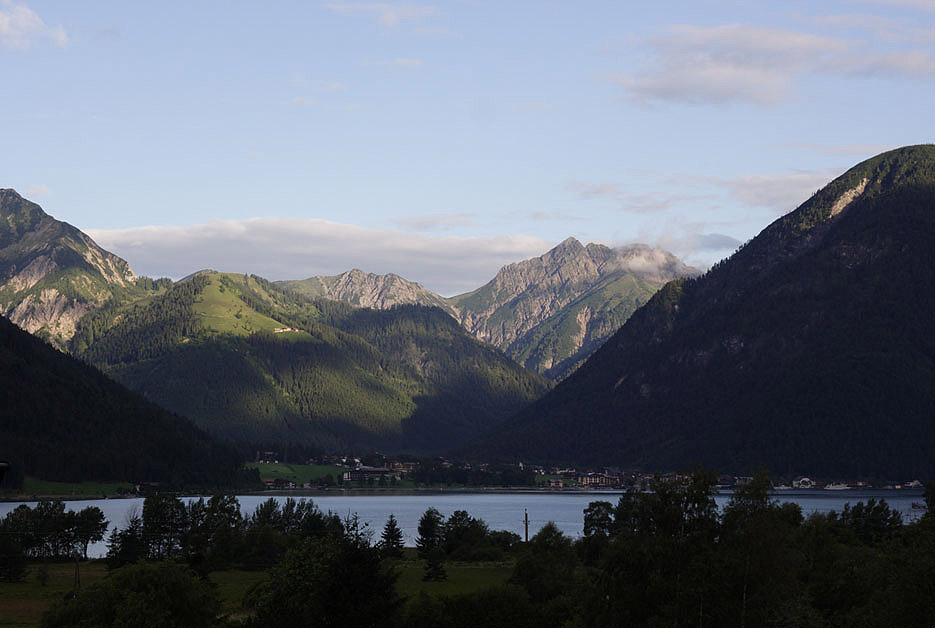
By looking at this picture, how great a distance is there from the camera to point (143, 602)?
8212 centimetres

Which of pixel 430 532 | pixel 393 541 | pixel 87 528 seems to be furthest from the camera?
pixel 430 532

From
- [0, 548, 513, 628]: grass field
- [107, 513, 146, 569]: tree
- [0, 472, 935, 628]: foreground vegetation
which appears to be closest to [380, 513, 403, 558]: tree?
[0, 548, 513, 628]: grass field

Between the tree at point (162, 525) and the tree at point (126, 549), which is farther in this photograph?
the tree at point (162, 525)

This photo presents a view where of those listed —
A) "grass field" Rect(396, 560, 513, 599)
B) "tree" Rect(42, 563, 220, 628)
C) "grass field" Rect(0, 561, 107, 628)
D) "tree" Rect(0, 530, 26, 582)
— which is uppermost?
"tree" Rect(42, 563, 220, 628)

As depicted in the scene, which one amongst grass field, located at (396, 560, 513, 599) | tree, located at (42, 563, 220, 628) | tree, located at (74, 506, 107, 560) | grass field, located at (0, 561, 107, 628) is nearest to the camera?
tree, located at (42, 563, 220, 628)

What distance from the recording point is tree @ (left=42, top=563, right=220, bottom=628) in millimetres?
81250

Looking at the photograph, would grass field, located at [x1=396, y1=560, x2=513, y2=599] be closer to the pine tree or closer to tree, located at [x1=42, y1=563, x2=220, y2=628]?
the pine tree

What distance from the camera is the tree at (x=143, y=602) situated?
3199 inches

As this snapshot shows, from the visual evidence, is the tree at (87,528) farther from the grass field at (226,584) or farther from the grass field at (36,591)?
the grass field at (36,591)

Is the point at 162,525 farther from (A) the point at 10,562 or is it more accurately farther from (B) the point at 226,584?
(B) the point at 226,584

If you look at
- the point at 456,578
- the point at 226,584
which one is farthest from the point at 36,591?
the point at 456,578

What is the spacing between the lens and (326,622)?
8138 centimetres

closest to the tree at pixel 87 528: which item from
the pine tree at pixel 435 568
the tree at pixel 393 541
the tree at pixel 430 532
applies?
the tree at pixel 393 541

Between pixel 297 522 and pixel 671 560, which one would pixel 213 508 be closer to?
pixel 297 522
